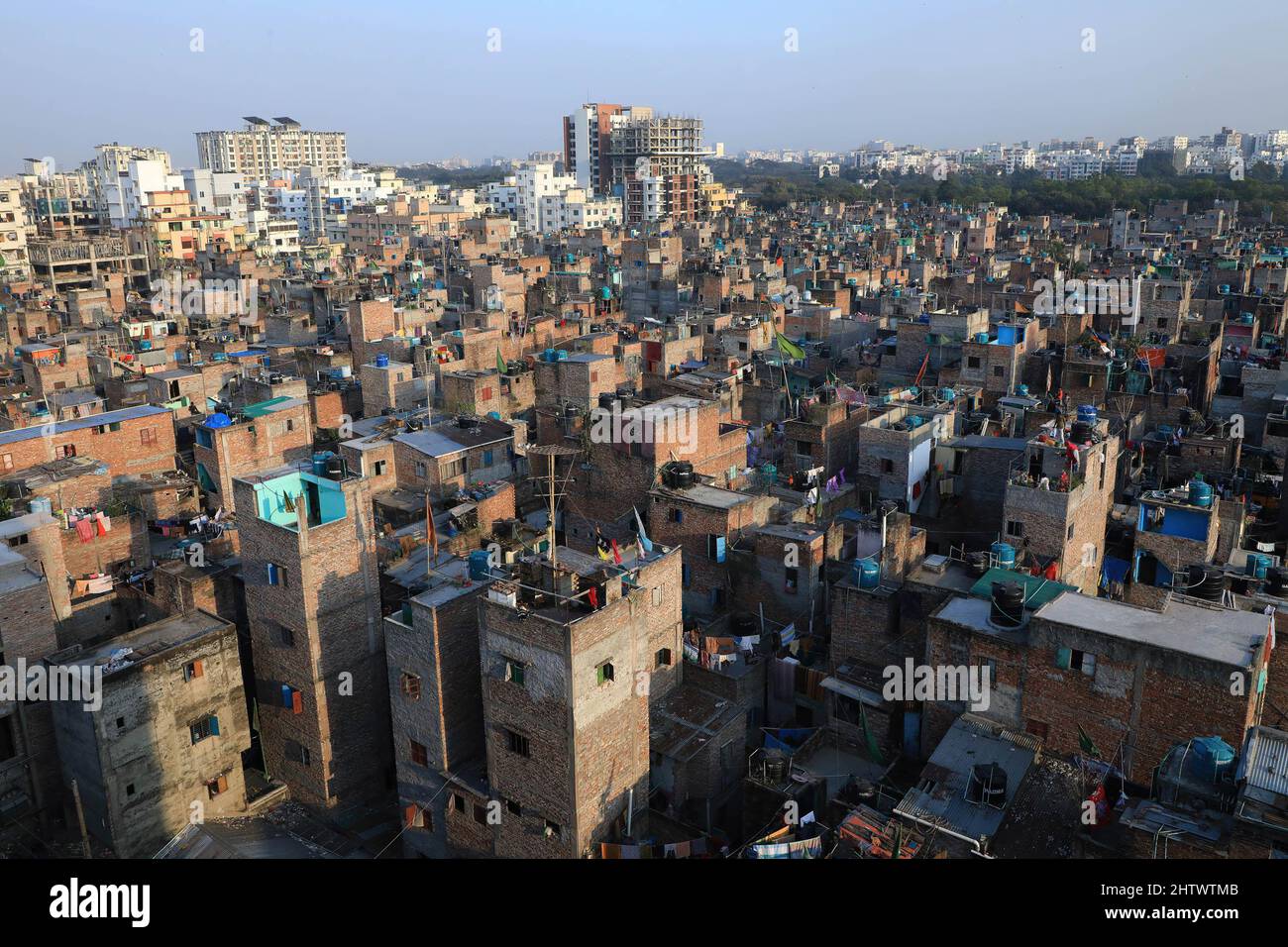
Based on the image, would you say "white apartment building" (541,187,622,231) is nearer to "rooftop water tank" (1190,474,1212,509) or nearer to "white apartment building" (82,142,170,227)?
"white apartment building" (82,142,170,227)

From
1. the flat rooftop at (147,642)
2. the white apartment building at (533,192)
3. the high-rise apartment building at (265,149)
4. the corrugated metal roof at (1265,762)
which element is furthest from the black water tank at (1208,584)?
the high-rise apartment building at (265,149)

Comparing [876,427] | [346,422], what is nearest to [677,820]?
[876,427]

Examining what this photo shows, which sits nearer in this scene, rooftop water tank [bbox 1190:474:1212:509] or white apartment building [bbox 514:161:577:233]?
rooftop water tank [bbox 1190:474:1212:509]

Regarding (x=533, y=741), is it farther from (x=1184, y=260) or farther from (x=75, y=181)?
(x=75, y=181)

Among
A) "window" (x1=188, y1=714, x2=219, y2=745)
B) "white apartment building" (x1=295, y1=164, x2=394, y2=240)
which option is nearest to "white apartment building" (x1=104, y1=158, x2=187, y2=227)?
"white apartment building" (x1=295, y1=164, x2=394, y2=240)

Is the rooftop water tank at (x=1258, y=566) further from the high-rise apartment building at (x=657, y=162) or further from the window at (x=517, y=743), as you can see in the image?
the high-rise apartment building at (x=657, y=162)
